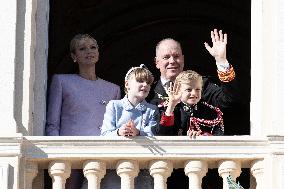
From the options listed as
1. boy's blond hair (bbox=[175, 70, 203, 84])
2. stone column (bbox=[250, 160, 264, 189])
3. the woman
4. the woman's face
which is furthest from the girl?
stone column (bbox=[250, 160, 264, 189])

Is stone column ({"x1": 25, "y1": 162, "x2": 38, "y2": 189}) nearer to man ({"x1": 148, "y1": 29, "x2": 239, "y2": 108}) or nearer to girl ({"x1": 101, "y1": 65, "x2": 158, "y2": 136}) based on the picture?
girl ({"x1": 101, "y1": 65, "x2": 158, "y2": 136})

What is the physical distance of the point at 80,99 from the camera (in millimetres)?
14844

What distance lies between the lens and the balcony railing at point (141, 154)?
1409 centimetres

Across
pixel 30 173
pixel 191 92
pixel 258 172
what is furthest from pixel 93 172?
pixel 258 172

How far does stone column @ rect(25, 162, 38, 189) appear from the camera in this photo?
14109 mm

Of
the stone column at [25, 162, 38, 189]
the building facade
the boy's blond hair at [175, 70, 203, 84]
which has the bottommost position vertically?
the stone column at [25, 162, 38, 189]

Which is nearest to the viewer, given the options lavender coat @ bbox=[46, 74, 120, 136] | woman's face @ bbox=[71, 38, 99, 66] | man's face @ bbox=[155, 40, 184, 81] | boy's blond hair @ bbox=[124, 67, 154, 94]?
boy's blond hair @ bbox=[124, 67, 154, 94]

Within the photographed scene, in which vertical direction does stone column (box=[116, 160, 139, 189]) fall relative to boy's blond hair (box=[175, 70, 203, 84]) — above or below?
below

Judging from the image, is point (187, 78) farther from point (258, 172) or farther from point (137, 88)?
point (258, 172)

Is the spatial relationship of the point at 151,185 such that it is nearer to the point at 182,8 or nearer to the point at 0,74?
the point at 0,74

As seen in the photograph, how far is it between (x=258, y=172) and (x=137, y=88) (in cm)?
121

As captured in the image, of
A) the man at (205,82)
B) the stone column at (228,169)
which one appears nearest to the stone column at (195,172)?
the stone column at (228,169)

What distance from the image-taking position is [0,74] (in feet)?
46.8

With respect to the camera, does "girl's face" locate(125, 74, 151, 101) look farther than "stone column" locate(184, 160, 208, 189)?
Yes
